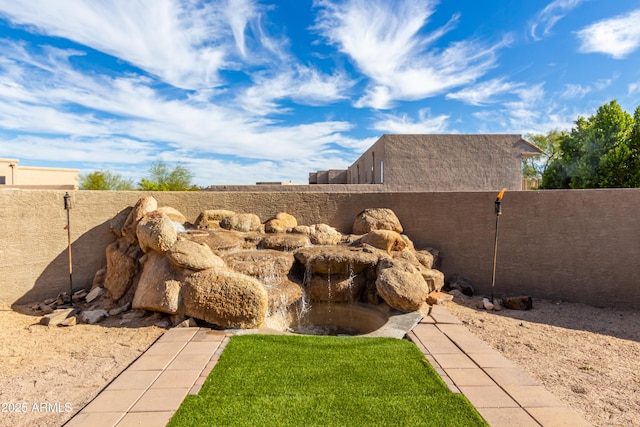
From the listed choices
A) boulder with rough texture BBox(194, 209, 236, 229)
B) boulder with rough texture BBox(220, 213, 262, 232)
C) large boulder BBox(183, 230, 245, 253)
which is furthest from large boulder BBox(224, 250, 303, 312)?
boulder with rough texture BBox(194, 209, 236, 229)

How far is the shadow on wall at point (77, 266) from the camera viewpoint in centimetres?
632

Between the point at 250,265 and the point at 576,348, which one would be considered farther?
the point at 250,265

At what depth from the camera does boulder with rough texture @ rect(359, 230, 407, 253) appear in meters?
6.53

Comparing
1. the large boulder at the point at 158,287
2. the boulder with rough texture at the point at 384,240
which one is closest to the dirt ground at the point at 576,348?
the boulder with rough texture at the point at 384,240

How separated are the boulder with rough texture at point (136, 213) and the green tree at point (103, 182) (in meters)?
19.2

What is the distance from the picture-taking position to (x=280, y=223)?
741cm

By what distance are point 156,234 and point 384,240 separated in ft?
13.3

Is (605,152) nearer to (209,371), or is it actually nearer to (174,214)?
(174,214)

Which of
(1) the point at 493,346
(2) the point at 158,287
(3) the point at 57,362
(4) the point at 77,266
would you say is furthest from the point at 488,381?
(4) the point at 77,266

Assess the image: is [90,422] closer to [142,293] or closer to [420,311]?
[142,293]

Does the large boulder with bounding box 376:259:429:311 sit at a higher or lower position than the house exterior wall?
lower

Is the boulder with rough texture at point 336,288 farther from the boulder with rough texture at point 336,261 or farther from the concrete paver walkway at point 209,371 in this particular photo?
the concrete paver walkway at point 209,371

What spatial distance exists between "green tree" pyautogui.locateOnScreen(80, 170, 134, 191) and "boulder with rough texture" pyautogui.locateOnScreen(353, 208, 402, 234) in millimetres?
21201

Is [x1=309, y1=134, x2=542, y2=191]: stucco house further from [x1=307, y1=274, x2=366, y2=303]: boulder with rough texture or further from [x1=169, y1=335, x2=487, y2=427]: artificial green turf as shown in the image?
[x1=169, y1=335, x2=487, y2=427]: artificial green turf
